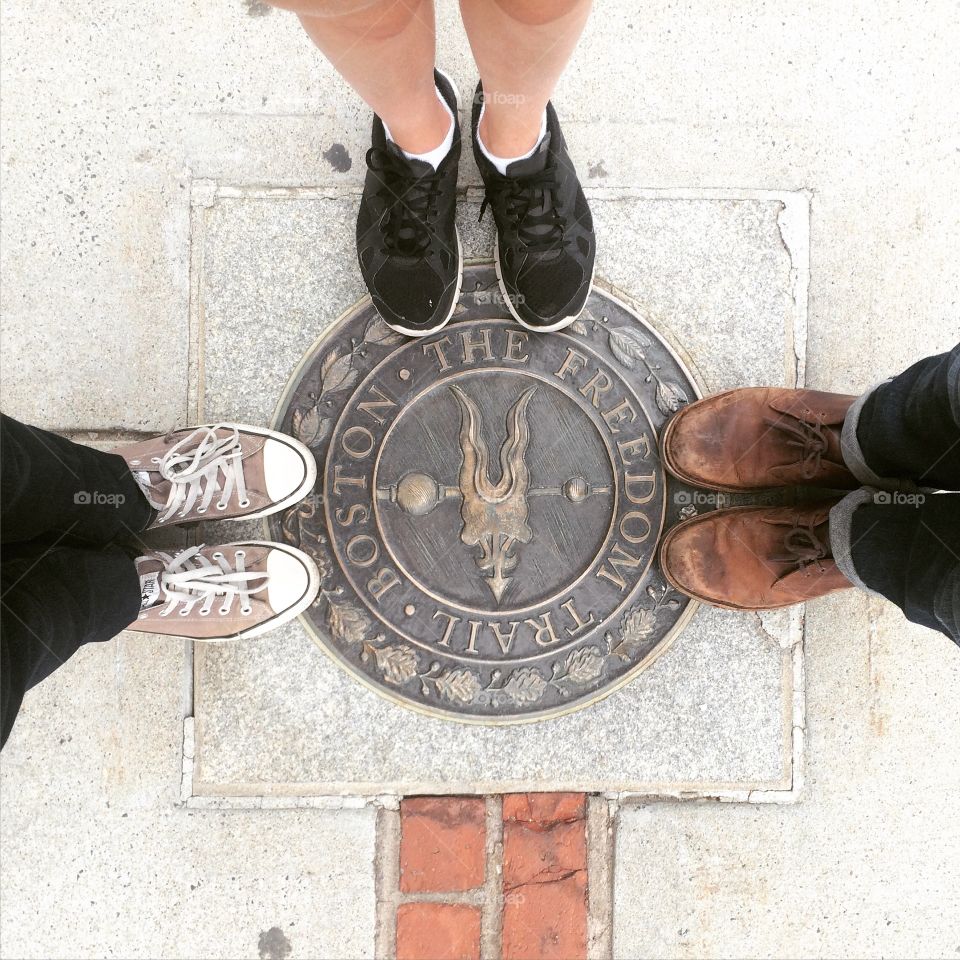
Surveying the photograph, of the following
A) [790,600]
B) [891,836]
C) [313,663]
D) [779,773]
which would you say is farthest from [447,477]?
[891,836]

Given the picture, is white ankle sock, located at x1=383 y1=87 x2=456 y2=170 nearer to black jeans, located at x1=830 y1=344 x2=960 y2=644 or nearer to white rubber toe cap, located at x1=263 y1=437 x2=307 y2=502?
white rubber toe cap, located at x1=263 y1=437 x2=307 y2=502

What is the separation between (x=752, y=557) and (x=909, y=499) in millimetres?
383

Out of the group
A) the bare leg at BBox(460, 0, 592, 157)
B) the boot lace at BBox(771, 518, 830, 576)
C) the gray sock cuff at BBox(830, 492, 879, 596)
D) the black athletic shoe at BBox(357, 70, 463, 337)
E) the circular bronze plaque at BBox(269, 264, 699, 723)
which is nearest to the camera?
the bare leg at BBox(460, 0, 592, 157)

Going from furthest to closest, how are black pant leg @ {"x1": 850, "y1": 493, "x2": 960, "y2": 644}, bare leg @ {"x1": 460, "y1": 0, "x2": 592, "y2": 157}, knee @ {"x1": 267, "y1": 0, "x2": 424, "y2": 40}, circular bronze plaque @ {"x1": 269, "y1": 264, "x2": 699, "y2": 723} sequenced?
1. circular bronze plaque @ {"x1": 269, "y1": 264, "x2": 699, "y2": 723}
2. black pant leg @ {"x1": 850, "y1": 493, "x2": 960, "y2": 644}
3. bare leg @ {"x1": 460, "y1": 0, "x2": 592, "y2": 157}
4. knee @ {"x1": 267, "y1": 0, "x2": 424, "y2": 40}

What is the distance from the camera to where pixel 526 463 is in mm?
1854

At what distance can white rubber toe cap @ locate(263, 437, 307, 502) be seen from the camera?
181cm

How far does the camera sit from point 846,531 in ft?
5.00

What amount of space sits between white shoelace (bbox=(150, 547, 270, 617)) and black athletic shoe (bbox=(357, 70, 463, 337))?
73 centimetres

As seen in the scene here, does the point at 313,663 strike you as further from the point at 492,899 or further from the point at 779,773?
the point at 779,773

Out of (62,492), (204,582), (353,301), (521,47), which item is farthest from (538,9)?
(204,582)

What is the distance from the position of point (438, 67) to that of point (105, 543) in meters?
1.49

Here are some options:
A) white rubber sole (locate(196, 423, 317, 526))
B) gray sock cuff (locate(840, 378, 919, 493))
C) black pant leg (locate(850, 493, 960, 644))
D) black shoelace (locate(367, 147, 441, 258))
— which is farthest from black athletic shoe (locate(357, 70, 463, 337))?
black pant leg (locate(850, 493, 960, 644))

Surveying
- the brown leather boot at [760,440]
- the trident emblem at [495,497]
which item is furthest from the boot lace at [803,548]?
the trident emblem at [495,497]

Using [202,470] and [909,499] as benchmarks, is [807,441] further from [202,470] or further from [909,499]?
[202,470]
